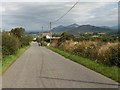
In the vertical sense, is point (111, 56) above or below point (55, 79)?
above

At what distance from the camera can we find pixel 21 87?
11.1m

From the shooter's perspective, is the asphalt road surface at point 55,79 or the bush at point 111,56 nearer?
the asphalt road surface at point 55,79

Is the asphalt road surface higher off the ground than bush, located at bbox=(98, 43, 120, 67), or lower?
lower

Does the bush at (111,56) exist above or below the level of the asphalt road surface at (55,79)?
above

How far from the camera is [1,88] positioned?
11102 millimetres

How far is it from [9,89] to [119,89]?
12.7 ft

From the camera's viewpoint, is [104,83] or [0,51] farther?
[0,51]

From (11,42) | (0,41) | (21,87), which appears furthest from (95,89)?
(11,42)

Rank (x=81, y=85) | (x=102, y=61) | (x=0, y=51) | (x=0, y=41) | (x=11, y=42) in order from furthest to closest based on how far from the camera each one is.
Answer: (x=11, y=42) → (x=0, y=41) → (x=0, y=51) → (x=102, y=61) → (x=81, y=85)

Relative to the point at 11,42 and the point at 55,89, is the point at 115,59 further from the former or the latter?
the point at 11,42

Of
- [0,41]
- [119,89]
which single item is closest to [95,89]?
[119,89]

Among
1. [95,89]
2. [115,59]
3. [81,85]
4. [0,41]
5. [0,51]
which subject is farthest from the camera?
[0,41]

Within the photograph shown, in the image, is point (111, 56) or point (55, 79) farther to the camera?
point (111, 56)

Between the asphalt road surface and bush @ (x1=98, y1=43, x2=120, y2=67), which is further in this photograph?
bush @ (x1=98, y1=43, x2=120, y2=67)
